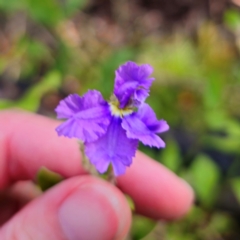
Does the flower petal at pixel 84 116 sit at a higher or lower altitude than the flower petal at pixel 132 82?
lower

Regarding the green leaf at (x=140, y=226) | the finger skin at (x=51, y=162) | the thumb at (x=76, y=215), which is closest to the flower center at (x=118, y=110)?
the thumb at (x=76, y=215)

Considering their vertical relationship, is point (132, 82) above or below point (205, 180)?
above

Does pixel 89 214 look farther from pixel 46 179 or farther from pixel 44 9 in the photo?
pixel 44 9

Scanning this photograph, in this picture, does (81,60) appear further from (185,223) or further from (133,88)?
(133,88)

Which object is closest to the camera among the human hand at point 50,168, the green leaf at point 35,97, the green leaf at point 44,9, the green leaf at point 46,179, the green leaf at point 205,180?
the green leaf at point 46,179

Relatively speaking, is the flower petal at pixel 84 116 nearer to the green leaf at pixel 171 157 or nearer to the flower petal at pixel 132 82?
the flower petal at pixel 132 82

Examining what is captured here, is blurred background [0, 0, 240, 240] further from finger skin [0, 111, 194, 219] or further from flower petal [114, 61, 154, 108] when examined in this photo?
flower petal [114, 61, 154, 108]


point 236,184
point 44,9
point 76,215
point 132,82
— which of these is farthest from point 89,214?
point 44,9
